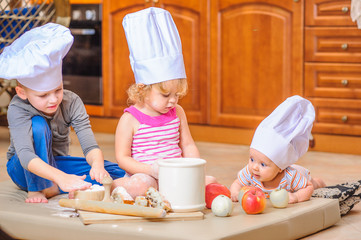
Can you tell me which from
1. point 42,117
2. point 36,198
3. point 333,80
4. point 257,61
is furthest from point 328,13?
point 36,198

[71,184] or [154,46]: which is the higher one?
[154,46]

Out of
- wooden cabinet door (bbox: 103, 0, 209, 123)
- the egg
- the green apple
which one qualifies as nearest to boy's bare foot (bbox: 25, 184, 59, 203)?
the egg

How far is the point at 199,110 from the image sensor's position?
3.43 m

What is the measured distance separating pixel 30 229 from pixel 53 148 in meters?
0.42

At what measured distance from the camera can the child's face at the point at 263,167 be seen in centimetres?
188

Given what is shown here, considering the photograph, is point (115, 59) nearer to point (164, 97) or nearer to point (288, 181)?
point (164, 97)

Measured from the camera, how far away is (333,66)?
9.91 feet

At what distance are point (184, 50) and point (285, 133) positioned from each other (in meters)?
1.63

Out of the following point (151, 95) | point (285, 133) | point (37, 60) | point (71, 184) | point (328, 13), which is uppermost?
point (328, 13)

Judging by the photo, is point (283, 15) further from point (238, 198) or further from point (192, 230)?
point (192, 230)

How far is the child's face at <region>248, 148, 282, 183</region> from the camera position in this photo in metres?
1.88

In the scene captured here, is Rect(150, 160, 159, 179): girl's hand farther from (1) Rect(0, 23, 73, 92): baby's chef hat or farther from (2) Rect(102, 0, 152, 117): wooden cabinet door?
(2) Rect(102, 0, 152, 117): wooden cabinet door

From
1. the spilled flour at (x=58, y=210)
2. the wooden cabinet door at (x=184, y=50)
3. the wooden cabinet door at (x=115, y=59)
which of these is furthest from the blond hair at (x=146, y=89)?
the wooden cabinet door at (x=115, y=59)

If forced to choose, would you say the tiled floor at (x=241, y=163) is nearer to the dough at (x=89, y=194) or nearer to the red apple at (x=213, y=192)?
the red apple at (x=213, y=192)
